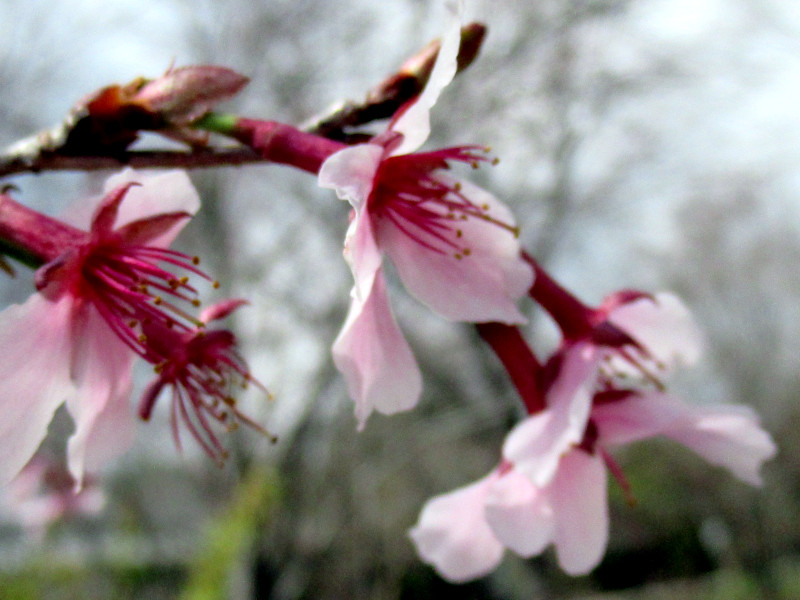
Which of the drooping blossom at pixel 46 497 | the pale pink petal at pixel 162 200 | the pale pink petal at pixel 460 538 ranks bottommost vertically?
the drooping blossom at pixel 46 497

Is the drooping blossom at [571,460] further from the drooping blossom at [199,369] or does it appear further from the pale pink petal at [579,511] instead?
the drooping blossom at [199,369]

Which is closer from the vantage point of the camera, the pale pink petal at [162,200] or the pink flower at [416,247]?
the pink flower at [416,247]

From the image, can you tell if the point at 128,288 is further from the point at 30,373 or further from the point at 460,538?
the point at 460,538

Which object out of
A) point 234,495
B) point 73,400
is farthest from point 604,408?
point 234,495

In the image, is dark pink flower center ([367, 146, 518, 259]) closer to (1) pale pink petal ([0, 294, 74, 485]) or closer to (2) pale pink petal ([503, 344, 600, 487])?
(2) pale pink petal ([503, 344, 600, 487])

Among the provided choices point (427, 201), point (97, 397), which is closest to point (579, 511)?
point (427, 201)

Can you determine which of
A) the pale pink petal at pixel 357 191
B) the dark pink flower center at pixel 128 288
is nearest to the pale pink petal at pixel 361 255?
the pale pink petal at pixel 357 191

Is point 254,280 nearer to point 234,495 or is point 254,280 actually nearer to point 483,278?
point 234,495
